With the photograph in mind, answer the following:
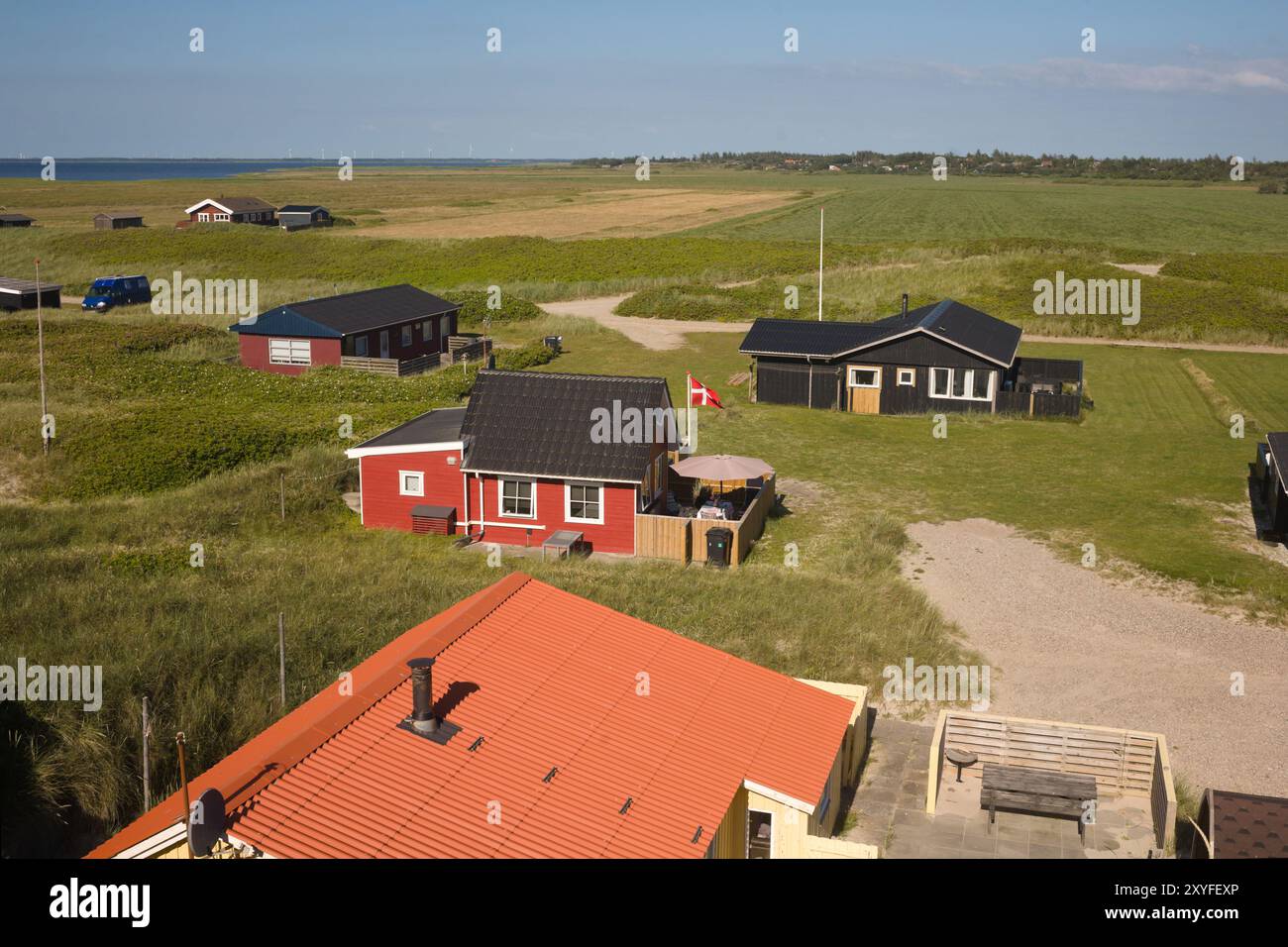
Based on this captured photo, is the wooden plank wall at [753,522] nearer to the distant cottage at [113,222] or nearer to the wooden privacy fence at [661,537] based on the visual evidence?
the wooden privacy fence at [661,537]

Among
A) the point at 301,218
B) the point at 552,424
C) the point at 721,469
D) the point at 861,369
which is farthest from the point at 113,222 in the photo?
the point at 721,469

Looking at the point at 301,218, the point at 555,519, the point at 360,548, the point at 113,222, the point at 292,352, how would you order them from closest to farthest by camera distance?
the point at 360,548, the point at 555,519, the point at 292,352, the point at 113,222, the point at 301,218

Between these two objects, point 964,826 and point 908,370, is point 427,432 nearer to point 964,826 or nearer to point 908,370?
point 964,826

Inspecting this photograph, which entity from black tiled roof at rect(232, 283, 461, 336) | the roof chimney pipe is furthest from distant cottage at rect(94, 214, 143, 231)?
the roof chimney pipe

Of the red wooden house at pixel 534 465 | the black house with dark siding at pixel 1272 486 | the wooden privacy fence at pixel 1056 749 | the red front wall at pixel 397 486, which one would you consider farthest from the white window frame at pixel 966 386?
the wooden privacy fence at pixel 1056 749
